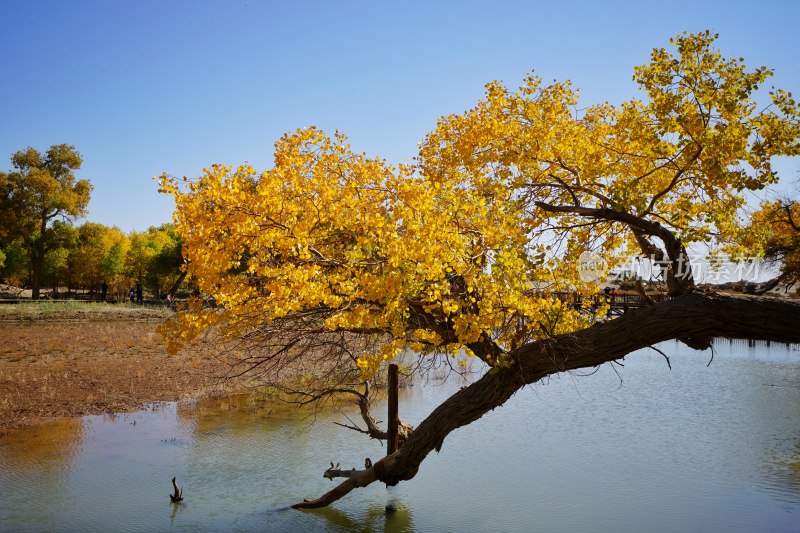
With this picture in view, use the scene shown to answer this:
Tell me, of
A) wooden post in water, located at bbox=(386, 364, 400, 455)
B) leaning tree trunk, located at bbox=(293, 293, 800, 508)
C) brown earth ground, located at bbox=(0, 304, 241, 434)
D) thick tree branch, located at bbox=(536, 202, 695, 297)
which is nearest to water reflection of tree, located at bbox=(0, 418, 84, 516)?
brown earth ground, located at bbox=(0, 304, 241, 434)

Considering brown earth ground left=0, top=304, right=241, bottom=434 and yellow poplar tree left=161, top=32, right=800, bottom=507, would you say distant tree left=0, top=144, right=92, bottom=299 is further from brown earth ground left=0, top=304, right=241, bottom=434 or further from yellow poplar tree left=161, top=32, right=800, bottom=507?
yellow poplar tree left=161, top=32, right=800, bottom=507

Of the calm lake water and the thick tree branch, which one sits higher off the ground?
the thick tree branch

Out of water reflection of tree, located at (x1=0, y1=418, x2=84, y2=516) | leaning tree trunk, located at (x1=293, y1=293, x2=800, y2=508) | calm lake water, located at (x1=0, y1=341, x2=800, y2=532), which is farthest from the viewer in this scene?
water reflection of tree, located at (x1=0, y1=418, x2=84, y2=516)

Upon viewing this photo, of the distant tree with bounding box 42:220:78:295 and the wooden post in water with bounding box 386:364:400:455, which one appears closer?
the wooden post in water with bounding box 386:364:400:455

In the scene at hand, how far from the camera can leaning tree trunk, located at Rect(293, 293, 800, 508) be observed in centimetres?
657

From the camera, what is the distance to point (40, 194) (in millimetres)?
43906

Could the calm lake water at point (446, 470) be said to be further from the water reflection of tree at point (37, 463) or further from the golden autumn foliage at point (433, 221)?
the golden autumn foliage at point (433, 221)

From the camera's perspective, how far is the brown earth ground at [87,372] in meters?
16.0

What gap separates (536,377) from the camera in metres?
8.05

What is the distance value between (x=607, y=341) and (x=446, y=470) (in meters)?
6.21

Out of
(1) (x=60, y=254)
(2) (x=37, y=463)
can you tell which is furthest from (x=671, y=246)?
(1) (x=60, y=254)

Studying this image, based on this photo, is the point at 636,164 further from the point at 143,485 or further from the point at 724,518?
the point at 143,485

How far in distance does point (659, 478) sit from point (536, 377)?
585 centimetres

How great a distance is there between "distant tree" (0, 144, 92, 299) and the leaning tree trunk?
42310 mm
